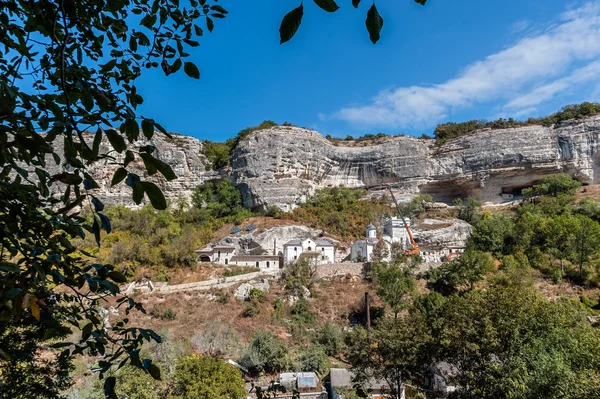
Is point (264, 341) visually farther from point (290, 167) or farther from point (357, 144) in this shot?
point (357, 144)

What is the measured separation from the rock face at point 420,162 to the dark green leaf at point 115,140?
109 ft

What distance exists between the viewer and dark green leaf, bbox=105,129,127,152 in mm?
1128

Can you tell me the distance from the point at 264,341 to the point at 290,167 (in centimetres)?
2259

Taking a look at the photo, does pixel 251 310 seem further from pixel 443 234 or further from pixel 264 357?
pixel 443 234

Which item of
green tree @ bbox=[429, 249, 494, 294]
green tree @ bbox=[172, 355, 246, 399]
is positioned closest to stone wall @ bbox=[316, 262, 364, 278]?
green tree @ bbox=[429, 249, 494, 294]

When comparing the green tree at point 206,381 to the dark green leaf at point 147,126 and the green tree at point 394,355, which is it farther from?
the dark green leaf at point 147,126

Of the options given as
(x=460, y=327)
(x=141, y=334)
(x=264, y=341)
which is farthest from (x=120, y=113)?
(x=264, y=341)

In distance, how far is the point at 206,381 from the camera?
11.2 metres

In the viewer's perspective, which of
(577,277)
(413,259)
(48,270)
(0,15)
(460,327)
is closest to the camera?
(48,270)

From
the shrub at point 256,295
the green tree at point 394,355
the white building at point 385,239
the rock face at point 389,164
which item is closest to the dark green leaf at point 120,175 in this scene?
the green tree at point 394,355

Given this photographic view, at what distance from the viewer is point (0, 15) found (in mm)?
1783

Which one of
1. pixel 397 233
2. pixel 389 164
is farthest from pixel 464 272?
pixel 389 164

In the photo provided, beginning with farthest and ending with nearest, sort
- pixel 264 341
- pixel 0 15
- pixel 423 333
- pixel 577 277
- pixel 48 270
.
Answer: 1. pixel 577 277
2. pixel 264 341
3. pixel 423 333
4. pixel 0 15
5. pixel 48 270

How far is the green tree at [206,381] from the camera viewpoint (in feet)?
36.0
